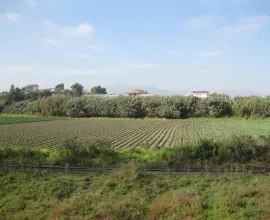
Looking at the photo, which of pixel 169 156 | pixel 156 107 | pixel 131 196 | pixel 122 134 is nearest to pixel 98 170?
pixel 131 196

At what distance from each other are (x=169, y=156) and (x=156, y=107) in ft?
187

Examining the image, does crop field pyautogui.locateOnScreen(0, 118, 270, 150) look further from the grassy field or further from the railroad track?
the grassy field

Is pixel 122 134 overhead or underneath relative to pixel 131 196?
overhead

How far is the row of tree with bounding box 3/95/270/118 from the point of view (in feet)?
245

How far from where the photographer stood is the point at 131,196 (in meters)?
14.5

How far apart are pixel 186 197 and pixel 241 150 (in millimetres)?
9280

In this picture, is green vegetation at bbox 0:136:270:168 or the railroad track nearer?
the railroad track

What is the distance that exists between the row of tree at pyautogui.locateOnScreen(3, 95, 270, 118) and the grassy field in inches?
2354

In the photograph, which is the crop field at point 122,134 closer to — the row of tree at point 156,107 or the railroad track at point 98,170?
the railroad track at point 98,170

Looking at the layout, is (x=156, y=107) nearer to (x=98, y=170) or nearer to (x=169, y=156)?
(x=169, y=156)

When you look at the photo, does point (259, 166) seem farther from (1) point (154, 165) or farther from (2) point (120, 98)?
(2) point (120, 98)

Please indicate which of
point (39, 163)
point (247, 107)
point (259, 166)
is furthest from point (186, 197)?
point (247, 107)

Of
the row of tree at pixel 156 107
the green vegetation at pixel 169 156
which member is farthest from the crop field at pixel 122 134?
the row of tree at pixel 156 107

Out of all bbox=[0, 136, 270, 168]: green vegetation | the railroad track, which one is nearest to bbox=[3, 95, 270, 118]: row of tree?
bbox=[0, 136, 270, 168]: green vegetation
